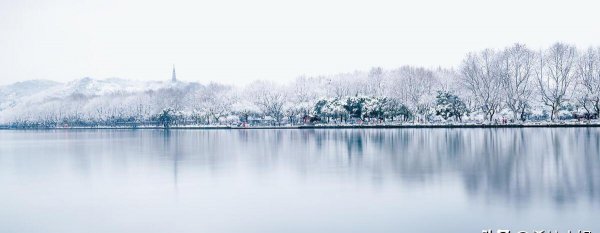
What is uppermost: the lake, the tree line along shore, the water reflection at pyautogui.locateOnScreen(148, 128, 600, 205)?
the tree line along shore

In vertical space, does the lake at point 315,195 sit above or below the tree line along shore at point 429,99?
below

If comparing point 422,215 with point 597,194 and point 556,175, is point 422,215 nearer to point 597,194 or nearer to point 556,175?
point 597,194

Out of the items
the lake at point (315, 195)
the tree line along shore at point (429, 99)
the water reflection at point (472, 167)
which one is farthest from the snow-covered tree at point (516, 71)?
the lake at point (315, 195)

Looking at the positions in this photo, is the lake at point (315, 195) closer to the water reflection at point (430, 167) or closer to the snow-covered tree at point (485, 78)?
the water reflection at point (430, 167)

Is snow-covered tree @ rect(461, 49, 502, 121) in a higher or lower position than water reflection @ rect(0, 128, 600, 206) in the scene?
higher

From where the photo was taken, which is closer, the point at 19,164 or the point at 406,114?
the point at 19,164

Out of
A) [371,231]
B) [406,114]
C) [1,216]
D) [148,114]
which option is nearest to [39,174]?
[1,216]

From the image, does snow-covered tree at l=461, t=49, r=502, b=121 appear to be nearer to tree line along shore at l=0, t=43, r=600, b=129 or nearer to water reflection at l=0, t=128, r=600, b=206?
tree line along shore at l=0, t=43, r=600, b=129

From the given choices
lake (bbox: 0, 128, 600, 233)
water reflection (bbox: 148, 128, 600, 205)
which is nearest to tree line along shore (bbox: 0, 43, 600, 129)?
water reflection (bbox: 148, 128, 600, 205)

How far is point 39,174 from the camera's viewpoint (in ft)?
63.6

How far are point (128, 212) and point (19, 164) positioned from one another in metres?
14.9

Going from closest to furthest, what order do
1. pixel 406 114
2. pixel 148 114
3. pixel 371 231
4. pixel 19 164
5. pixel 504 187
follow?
pixel 371 231 < pixel 504 187 < pixel 19 164 < pixel 406 114 < pixel 148 114

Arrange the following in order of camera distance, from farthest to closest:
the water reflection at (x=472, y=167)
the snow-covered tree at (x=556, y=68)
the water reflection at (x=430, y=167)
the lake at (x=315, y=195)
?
1. the snow-covered tree at (x=556, y=68)
2. the water reflection at (x=430, y=167)
3. the water reflection at (x=472, y=167)
4. the lake at (x=315, y=195)

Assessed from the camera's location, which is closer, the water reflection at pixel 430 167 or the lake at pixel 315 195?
the lake at pixel 315 195
